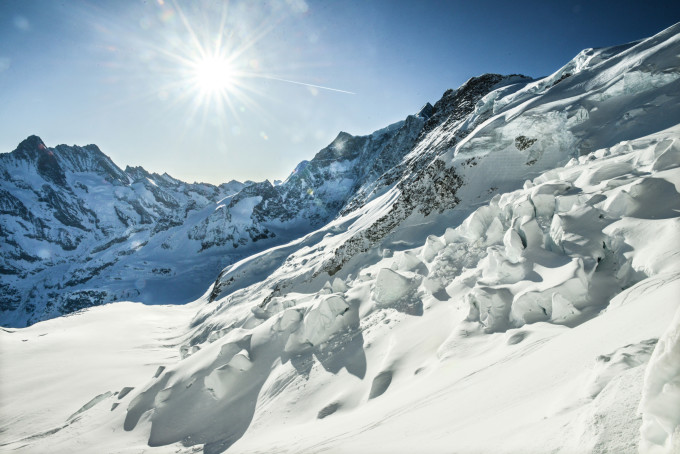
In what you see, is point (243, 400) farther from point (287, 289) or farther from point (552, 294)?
point (287, 289)

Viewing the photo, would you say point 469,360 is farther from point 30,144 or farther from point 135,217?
point 30,144

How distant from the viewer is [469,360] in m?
4.75

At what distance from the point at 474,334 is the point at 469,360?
2.77 feet

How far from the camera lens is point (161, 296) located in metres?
57.1

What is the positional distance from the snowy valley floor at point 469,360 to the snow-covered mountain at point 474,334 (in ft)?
0.11

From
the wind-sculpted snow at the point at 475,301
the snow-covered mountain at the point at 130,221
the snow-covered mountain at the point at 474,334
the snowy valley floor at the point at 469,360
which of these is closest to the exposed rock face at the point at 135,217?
the snow-covered mountain at the point at 130,221

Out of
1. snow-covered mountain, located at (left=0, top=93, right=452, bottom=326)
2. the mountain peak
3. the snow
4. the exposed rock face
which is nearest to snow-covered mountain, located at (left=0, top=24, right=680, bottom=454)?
the snow

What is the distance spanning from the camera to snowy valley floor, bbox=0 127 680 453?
7.92 ft

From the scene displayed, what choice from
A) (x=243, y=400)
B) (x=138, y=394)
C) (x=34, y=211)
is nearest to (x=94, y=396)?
(x=138, y=394)

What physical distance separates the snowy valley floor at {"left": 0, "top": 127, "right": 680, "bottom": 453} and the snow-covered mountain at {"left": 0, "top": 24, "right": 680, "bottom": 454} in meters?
0.03

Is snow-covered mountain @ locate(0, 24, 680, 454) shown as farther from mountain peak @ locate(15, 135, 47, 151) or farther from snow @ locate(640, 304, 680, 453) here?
mountain peak @ locate(15, 135, 47, 151)

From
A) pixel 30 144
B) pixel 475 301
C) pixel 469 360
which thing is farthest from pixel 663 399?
pixel 30 144

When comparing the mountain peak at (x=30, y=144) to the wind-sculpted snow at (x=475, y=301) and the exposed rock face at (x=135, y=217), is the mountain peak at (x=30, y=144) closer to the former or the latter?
the exposed rock face at (x=135, y=217)

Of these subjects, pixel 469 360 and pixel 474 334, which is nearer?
pixel 469 360
